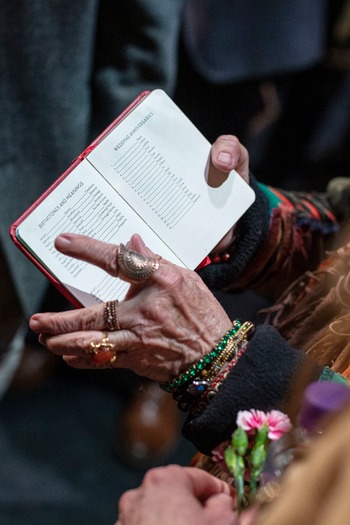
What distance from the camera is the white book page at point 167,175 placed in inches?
26.5

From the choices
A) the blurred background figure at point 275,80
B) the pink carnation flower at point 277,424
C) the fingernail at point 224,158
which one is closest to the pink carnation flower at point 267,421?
the pink carnation flower at point 277,424

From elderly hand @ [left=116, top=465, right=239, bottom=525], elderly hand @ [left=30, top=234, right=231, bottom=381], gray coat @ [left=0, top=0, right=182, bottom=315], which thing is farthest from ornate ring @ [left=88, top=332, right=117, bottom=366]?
gray coat @ [left=0, top=0, right=182, bottom=315]

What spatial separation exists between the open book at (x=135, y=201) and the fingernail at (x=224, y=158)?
1cm

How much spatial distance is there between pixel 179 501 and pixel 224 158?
369 mm

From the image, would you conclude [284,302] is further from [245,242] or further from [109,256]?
[109,256]

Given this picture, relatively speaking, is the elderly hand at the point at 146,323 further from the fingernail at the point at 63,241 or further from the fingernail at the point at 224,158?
the fingernail at the point at 224,158

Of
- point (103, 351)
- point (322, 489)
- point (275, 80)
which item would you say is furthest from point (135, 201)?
point (275, 80)

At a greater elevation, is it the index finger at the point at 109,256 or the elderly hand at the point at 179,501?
the index finger at the point at 109,256

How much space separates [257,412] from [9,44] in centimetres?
66

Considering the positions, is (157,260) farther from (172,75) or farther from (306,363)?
(172,75)

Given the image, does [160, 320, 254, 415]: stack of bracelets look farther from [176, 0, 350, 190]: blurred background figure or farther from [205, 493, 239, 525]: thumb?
[176, 0, 350, 190]: blurred background figure

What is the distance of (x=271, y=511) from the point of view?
14.6 inches

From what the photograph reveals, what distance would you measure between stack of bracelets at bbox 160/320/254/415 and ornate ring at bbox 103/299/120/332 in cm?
8

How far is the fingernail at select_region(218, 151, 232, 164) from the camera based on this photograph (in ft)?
2.31
